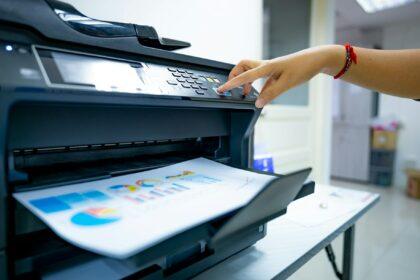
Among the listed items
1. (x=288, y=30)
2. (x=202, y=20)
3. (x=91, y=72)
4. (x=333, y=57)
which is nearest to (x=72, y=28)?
(x=91, y=72)

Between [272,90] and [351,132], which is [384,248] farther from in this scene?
[351,132]

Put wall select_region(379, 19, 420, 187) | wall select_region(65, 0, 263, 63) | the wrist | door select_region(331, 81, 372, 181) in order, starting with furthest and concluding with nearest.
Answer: door select_region(331, 81, 372, 181) → wall select_region(379, 19, 420, 187) → wall select_region(65, 0, 263, 63) → the wrist

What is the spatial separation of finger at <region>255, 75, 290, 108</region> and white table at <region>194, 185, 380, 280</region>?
1.00 ft

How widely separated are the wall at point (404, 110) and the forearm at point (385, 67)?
334 cm

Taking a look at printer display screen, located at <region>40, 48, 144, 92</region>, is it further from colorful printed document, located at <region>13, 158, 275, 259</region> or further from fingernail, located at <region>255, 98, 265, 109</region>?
fingernail, located at <region>255, 98, 265, 109</region>

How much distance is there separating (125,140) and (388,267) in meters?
1.93

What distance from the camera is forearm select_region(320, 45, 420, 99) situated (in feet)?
2.19

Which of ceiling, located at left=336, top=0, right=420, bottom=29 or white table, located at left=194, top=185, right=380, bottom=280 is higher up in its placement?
ceiling, located at left=336, top=0, right=420, bottom=29

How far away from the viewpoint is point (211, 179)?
469 mm

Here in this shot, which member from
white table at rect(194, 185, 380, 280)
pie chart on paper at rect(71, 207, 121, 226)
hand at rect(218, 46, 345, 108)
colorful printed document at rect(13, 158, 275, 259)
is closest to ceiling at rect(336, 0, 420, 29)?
hand at rect(218, 46, 345, 108)

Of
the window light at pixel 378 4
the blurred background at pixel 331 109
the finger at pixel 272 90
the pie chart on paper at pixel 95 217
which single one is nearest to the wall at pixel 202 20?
the blurred background at pixel 331 109

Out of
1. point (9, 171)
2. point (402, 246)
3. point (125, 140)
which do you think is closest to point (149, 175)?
point (125, 140)

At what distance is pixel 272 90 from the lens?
0.57m

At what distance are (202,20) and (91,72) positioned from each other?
0.93 metres
